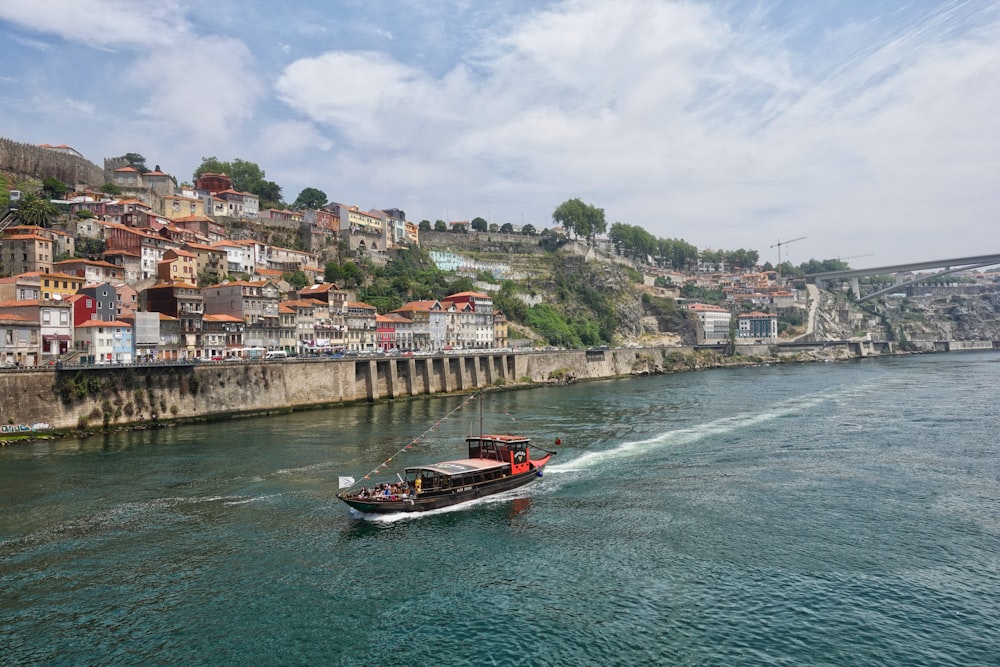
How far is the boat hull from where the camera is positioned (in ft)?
94.0

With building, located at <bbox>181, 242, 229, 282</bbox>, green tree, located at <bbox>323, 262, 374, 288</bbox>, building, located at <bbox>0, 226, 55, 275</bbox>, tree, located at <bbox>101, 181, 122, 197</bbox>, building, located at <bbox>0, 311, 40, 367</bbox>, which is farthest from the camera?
green tree, located at <bbox>323, 262, 374, 288</bbox>

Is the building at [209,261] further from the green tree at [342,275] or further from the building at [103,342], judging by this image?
A: the building at [103,342]

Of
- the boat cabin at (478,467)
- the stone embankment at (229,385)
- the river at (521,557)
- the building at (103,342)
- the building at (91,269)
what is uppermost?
the building at (91,269)

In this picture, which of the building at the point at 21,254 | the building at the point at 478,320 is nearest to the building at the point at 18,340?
the building at the point at 21,254

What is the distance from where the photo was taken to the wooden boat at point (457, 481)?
2922 centimetres

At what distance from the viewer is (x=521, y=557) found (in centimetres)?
2447

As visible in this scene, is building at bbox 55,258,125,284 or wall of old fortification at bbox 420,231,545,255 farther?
wall of old fortification at bbox 420,231,545,255

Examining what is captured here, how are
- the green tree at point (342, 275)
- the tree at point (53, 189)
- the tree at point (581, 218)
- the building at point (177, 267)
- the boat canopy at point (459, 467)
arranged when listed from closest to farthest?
the boat canopy at point (459, 467) → the building at point (177, 267) → the tree at point (53, 189) → the green tree at point (342, 275) → the tree at point (581, 218)

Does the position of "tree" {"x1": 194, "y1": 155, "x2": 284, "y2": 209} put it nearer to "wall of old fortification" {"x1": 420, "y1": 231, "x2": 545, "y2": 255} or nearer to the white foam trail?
"wall of old fortification" {"x1": 420, "y1": 231, "x2": 545, "y2": 255}

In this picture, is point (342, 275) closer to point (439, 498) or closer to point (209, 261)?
point (209, 261)

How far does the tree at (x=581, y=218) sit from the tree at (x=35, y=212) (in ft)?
358

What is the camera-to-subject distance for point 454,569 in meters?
23.5

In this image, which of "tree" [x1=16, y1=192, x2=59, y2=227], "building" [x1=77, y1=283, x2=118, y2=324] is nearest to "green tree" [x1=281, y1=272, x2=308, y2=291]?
"tree" [x1=16, y1=192, x2=59, y2=227]

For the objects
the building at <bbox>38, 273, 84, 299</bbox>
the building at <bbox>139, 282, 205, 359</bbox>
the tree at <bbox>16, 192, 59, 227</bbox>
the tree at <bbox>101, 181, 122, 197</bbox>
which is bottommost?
the building at <bbox>139, 282, 205, 359</bbox>
